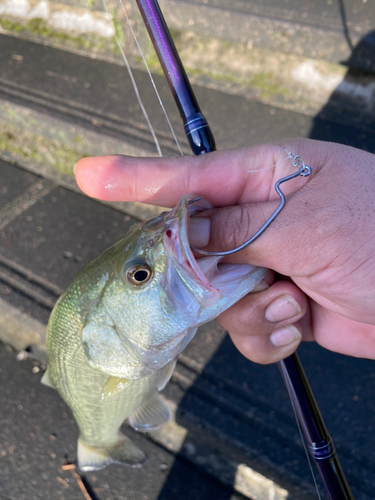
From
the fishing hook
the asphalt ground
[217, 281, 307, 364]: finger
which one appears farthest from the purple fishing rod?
the asphalt ground

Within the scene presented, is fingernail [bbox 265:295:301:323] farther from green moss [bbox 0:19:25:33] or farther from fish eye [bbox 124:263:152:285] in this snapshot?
green moss [bbox 0:19:25:33]

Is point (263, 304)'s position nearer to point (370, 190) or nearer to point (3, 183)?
point (370, 190)

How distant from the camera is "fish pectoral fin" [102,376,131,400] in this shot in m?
1.50

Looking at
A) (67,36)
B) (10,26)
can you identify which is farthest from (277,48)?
(10,26)

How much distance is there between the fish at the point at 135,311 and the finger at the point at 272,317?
0.67ft

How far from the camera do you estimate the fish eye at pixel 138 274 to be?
50.3 inches

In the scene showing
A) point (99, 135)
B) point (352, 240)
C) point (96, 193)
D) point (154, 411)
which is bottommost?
point (154, 411)

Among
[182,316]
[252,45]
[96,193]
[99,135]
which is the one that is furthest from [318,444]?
[252,45]

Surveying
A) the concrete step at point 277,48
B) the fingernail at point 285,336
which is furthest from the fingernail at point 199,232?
the concrete step at point 277,48

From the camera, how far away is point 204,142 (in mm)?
1442

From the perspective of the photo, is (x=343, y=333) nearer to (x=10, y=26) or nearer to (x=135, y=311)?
(x=135, y=311)

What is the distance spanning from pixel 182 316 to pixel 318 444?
2.26 ft

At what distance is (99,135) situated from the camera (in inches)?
112

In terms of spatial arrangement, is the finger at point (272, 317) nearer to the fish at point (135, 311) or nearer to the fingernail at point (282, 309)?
the fingernail at point (282, 309)
